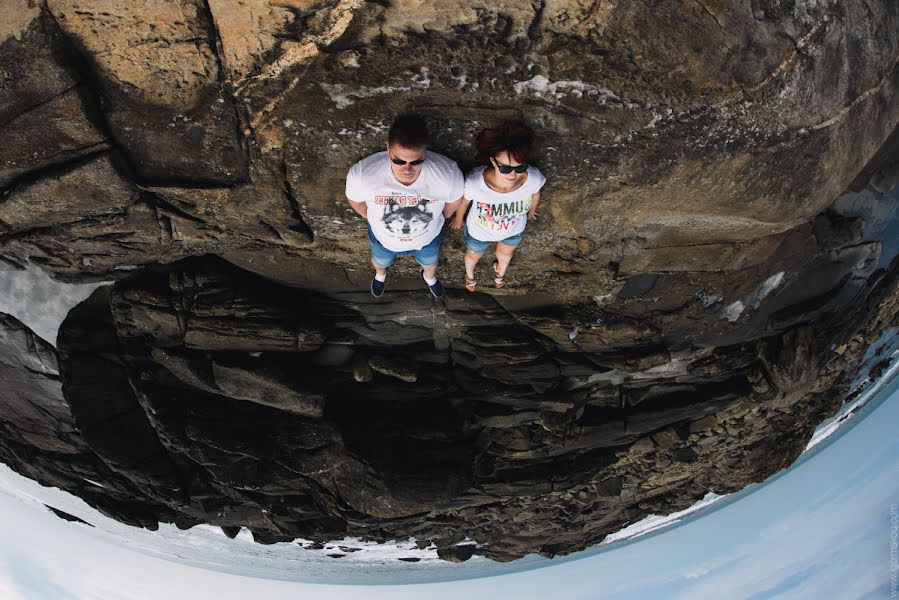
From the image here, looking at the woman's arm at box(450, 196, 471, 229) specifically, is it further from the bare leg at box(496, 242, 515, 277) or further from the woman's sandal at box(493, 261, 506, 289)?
the woman's sandal at box(493, 261, 506, 289)

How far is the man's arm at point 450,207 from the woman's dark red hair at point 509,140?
1.68 feet

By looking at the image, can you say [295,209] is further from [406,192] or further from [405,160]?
[405,160]

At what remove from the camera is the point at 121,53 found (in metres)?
3.89

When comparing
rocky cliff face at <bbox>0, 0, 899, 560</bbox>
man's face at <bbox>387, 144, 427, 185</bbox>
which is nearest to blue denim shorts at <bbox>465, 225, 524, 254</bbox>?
rocky cliff face at <bbox>0, 0, 899, 560</bbox>

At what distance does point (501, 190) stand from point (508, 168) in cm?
35

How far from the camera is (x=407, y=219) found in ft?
13.8

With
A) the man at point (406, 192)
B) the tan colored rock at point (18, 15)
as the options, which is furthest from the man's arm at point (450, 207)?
the tan colored rock at point (18, 15)

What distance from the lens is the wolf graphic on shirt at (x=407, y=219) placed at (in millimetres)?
4133

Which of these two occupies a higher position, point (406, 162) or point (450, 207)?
point (450, 207)

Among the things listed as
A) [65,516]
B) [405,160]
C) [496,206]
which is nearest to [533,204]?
[496,206]

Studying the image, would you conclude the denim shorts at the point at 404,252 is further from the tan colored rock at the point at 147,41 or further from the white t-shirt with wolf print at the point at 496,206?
the tan colored rock at the point at 147,41

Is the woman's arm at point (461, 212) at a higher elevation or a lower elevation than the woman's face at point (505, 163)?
higher

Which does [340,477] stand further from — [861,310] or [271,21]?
[861,310]

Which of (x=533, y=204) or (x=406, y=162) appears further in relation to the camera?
(x=533, y=204)
